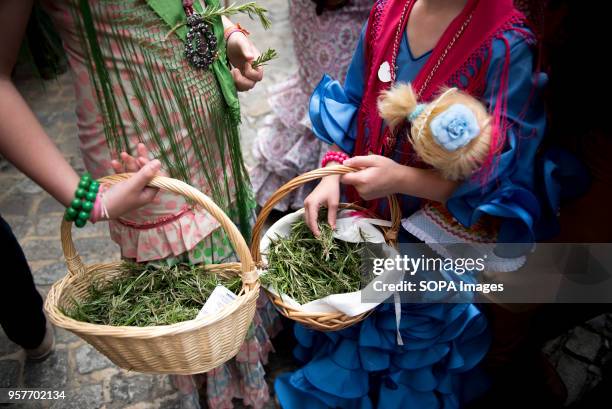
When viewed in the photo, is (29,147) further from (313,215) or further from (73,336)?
(73,336)

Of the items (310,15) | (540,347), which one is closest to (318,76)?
(310,15)

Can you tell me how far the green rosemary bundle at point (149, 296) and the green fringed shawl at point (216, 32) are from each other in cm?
44

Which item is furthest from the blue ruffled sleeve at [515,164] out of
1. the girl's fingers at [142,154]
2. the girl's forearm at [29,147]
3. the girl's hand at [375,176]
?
the girl's forearm at [29,147]

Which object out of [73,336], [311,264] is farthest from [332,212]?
[73,336]

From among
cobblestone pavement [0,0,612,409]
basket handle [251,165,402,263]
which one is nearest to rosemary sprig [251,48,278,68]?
basket handle [251,165,402,263]

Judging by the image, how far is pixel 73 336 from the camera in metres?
2.10

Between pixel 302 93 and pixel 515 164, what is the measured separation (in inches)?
57.2

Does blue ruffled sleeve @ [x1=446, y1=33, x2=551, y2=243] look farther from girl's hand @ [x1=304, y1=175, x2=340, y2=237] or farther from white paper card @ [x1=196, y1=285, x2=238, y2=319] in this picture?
white paper card @ [x1=196, y1=285, x2=238, y2=319]

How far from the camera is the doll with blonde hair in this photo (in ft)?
3.34

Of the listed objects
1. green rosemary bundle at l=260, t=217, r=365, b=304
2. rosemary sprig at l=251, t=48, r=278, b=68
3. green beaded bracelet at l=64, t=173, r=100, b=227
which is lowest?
green rosemary bundle at l=260, t=217, r=365, b=304

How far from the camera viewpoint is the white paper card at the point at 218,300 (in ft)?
3.65

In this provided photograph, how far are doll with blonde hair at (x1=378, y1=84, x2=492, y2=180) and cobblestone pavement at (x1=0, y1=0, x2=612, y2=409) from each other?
948mm

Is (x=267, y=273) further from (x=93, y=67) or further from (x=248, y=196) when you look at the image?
(x=93, y=67)

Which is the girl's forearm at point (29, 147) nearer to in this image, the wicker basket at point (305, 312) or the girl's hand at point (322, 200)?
the wicker basket at point (305, 312)
